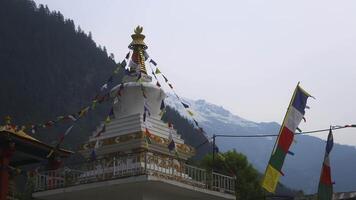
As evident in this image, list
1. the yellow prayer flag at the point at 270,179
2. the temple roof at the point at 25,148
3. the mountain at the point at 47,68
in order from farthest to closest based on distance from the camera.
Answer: the mountain at the point at 47,68
the temple roof at the point at 25,148
the yellow prayer flag at the point at 270,179

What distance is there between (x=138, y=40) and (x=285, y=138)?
6.83 metres

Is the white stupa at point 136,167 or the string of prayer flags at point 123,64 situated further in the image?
the string of prayer flags at point 123,64

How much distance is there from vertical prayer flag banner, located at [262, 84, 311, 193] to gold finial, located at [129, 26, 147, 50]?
20.0 ft

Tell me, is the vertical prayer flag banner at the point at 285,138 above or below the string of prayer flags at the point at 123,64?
below

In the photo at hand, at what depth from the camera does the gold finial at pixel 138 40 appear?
70.4ft

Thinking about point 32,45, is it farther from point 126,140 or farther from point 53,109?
point 126,140

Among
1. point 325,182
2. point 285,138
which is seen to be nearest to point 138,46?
point 285,138

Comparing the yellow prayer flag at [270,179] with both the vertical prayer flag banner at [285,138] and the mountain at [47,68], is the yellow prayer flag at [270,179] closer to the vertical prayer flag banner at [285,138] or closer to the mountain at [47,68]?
the vertical prayer flag banner at [285,138]

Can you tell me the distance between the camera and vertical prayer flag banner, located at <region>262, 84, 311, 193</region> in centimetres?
1678

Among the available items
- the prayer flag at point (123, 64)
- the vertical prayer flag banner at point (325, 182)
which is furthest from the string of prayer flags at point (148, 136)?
the vertical prayer flag banner at point (325, 182)

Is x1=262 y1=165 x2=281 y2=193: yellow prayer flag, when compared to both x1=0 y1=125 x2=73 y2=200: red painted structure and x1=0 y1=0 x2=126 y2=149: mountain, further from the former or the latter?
x1=0 y1=0 x2=126 y2=149: mountain

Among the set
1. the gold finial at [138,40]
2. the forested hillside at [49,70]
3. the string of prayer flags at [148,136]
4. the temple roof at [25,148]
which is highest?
the forested hillside at [49,70]

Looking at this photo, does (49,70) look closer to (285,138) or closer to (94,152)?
(94,152)

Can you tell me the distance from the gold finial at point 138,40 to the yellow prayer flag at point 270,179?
693 centimetres
